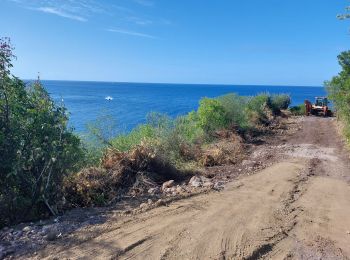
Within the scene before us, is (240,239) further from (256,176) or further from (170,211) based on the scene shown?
(256,176)

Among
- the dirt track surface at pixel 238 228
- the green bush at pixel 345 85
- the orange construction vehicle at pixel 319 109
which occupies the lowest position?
the dirt track surface at pixel 238 228

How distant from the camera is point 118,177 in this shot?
8.55 m

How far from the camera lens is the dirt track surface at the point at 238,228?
5.54m

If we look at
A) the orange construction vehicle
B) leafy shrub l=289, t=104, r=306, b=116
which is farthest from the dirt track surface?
leafy shrub l=289, t=104, r=306, b=116

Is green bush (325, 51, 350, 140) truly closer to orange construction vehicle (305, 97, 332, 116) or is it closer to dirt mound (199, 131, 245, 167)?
dirt mound (199, 131, 245, 167)

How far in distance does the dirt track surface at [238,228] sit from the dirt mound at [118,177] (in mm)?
1296

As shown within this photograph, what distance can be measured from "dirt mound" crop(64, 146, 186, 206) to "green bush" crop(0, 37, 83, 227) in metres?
0.49

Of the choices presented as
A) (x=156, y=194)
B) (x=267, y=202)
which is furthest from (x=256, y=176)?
(x=156, y=194)

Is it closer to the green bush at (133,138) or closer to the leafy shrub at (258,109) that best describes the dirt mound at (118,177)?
the green bush at (133,138)

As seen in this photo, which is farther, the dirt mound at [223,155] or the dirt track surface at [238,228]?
the dirt mound at [223,155]

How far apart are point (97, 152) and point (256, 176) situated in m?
4.37

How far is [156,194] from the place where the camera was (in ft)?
27.0

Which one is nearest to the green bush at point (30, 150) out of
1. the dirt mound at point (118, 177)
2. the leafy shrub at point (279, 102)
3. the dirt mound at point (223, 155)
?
the dirt mound at point (118, 177)

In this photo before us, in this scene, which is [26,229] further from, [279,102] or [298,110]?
[298,110]
